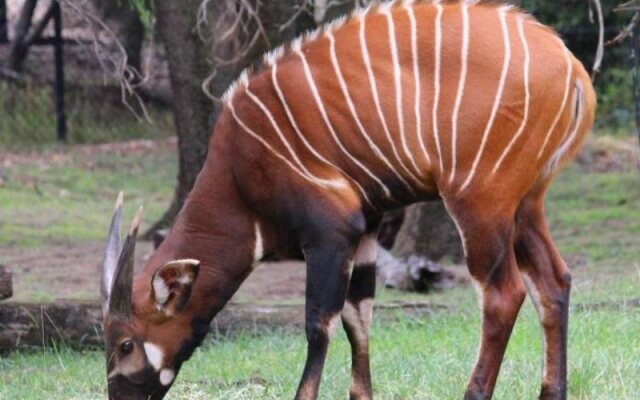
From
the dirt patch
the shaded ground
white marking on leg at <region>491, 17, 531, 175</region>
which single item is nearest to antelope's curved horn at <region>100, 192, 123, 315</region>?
white marking on leg at <region>491, 17, 531, 175</region>

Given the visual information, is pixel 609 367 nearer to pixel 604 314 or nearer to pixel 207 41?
pixel 604 314

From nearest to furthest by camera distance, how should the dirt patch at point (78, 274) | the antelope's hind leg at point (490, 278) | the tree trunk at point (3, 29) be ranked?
the antelope's hind leg at point (490, 278), the dirt patch at point (78, 274), the tree trunk at point (3, 29)

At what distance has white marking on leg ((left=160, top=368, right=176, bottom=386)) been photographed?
5.20 m

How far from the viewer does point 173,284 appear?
5.14 metres

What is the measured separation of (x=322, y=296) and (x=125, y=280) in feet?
2.35

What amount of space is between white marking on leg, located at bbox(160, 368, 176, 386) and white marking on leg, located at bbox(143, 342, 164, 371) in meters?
0.03

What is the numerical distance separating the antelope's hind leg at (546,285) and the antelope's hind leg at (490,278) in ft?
0.84

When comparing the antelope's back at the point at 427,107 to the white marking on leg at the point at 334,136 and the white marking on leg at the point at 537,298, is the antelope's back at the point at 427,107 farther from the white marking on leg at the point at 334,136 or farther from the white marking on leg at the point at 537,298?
the white marking on leg at the point at 537,298

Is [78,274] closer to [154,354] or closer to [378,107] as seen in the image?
[154,354]

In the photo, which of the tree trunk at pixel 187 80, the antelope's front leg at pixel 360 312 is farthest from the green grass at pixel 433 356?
the tree trunk at pixel 187 80

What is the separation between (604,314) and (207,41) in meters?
4.26

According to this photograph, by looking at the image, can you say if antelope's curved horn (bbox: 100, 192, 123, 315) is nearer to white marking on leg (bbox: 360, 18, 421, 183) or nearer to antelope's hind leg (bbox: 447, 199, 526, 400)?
white marking on leg (bbox: 360, 18, 421, 183)

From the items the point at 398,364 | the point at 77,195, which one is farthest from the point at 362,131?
the point at 77,195

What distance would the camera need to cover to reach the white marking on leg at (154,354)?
5.16 metres
